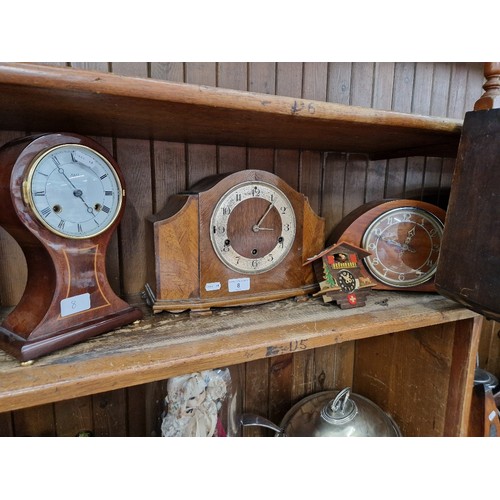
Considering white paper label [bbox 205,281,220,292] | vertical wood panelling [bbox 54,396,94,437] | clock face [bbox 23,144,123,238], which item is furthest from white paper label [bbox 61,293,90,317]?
vertical wood panelling [bbox 54,396,94,437]

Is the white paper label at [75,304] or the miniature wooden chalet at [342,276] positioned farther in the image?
the miniature wooden chalet at [342,276]

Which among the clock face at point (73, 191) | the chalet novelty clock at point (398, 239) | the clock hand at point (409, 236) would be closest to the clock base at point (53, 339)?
the clock face at point (73, 191)

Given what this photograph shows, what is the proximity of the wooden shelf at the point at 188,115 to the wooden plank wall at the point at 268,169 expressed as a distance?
87 millimetres

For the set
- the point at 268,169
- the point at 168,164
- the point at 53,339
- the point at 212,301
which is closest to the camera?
the point at 53,339

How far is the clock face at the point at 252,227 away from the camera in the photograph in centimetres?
71

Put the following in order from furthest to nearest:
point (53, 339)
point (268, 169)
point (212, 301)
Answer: point (268, 169) < point (212, 301) < point (53, 339)

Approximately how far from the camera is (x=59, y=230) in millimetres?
546

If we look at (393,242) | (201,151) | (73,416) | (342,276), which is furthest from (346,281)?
(73,416)

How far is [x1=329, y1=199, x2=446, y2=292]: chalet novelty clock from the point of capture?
2.74 feet

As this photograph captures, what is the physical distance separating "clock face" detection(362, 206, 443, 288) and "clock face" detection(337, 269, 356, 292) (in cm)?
8

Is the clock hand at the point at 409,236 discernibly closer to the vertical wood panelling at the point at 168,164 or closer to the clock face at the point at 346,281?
the clock face at the point at 346,281

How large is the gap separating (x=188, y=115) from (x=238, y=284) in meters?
0.38

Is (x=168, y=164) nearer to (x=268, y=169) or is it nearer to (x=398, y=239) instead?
(x=268, y=169)
